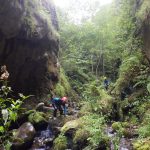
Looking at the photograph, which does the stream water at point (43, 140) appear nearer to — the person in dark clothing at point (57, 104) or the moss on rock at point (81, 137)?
the moss on rock at point (81, 137)

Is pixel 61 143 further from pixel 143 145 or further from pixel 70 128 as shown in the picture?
pixel 143 145

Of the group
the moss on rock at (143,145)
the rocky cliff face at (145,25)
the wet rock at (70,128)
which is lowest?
the moss on rock at (143,145)

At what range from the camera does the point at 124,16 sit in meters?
18.6

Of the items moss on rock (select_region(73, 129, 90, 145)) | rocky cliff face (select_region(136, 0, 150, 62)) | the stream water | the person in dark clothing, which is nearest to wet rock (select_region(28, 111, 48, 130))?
the stream water

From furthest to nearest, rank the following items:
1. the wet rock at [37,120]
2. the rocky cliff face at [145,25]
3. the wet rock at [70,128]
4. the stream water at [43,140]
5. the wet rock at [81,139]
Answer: the rocky cliff face at [145,25] < the wet rock at [37,120] < the stream water at [43,140] < the wet rock at [70,128] < the wet rock at [81,139]

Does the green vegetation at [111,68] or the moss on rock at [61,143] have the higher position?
the green vegetation at [111,68]

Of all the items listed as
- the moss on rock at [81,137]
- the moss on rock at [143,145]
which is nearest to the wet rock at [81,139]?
the moss on rock at [81,137]

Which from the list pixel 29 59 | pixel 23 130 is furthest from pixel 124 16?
pixel 23 130

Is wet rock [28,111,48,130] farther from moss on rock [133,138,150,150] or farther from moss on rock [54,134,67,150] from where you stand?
moss on rock [133,138,150,150]

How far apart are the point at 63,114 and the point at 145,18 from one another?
Answer: 6142 mm

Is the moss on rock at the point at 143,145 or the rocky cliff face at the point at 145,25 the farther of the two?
the rocky cliff face at the point at 145,25

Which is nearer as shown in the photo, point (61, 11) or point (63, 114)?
point (63, 114)

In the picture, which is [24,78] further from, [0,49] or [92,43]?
[92,43]

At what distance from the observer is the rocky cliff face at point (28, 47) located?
1309 cm
